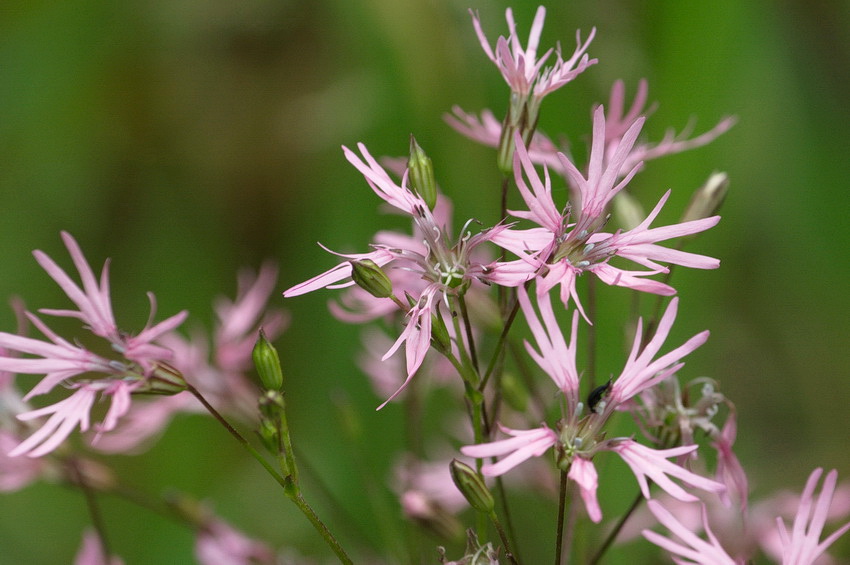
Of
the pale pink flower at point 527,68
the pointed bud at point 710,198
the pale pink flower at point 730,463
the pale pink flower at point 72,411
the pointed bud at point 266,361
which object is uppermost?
the pale pink flower at point 527,68

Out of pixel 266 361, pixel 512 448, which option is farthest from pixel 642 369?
pixel 266 361

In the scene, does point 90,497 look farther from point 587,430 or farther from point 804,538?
point 804,538

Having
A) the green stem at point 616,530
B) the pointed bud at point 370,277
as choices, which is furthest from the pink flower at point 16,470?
the green stem at point 616,530

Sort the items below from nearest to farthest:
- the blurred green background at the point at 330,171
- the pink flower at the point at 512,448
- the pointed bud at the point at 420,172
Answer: the pink flower at the point at 512,448
the pointed bud at the point at 420,172
the blurred green background at the point at 330,171

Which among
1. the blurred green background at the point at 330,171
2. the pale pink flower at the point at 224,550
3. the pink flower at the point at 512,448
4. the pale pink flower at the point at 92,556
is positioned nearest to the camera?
the pink flower at the point at 512,448

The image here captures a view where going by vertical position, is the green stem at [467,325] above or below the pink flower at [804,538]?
above

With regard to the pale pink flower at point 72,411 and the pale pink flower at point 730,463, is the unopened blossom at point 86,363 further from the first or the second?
the pale pink flower at point 730,463
